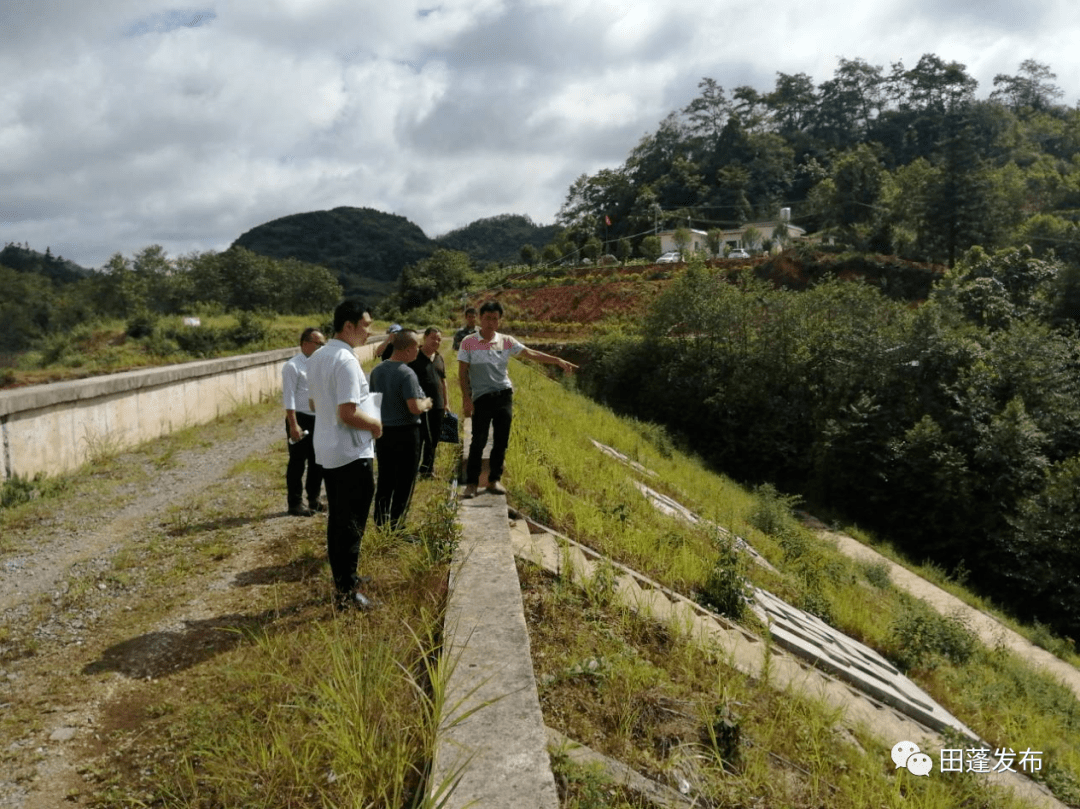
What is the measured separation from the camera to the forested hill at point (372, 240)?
117250 mm

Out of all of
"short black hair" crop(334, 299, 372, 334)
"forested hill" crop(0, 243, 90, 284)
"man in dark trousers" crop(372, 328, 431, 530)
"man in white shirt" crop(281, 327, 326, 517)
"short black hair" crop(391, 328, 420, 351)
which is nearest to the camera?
"short black hair" crop(334, 299, 372, 334)

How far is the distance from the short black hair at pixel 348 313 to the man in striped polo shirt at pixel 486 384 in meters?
1.57

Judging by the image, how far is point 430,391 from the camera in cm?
615

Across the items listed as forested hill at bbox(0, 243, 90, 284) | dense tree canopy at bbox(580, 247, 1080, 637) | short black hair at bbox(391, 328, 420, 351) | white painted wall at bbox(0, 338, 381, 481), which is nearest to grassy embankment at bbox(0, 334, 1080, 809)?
short black hair at bbox(391, 328, 420, 351)

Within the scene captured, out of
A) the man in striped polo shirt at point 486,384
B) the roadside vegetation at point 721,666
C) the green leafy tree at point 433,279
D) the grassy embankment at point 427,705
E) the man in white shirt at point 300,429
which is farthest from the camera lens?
the green leafy tree at point 433,279

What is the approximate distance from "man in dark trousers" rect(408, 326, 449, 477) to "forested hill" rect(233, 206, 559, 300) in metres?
104

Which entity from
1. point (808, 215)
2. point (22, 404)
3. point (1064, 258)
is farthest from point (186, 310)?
point (808, 215)

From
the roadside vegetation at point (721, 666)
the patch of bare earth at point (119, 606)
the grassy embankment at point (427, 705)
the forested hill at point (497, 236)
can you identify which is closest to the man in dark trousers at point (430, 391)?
the grassy embankment at point (427, 705)

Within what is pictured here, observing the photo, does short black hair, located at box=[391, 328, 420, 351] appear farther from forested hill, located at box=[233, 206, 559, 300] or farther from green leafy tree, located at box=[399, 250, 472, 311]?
forested hill, located at box=[233, 206, 559, 300]

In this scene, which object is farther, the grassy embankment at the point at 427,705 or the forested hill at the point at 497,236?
the forested hill at the point at 497,236

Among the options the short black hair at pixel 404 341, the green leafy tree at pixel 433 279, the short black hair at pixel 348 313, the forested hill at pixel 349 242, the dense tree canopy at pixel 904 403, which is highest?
the forested hill at pixel 349 242

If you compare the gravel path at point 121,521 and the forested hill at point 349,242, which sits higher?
the forested hill at point 349,242

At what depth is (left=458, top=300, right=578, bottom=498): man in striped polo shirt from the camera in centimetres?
543

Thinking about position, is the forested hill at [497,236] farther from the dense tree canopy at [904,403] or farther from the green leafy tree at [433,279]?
the dense tree canopy at [904,403]
